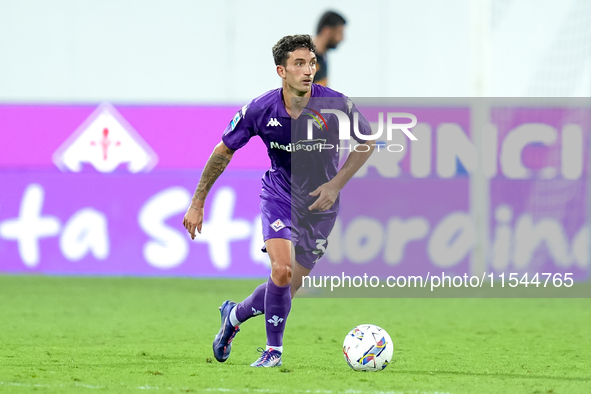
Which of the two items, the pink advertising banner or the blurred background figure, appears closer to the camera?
the blurred background figure

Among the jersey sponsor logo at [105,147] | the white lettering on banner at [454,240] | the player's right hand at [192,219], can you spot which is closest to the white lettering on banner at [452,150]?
the white lettering on banner at [454,240]

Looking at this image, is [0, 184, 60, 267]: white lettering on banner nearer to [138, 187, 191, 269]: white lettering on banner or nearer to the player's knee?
[138, 187, 191, 269]: white lettering on banner

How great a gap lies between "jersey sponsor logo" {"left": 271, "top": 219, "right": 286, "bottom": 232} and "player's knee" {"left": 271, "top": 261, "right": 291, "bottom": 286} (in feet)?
0.73

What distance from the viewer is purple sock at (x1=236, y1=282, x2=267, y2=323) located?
5.71 metres

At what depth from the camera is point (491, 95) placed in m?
13.0

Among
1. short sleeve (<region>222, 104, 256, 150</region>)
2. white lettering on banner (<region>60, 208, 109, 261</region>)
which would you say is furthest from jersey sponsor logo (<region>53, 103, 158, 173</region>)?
short sleeve (<region>222, 104, 256, 150</region>)

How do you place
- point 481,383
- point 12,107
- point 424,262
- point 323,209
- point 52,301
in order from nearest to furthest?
point 481,383 → point 323,209 → point 52,301 → point 424,262 → point 12,107

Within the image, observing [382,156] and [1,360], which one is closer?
[1,360]

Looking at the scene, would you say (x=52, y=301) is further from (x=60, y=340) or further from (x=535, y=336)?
(x=535, y=336)

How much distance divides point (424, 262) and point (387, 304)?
2104mm

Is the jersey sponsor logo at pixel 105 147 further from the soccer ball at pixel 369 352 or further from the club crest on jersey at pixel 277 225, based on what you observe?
the soccer ball at pixel 369 352

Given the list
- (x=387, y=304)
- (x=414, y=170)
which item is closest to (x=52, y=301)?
(x=387, y=304)

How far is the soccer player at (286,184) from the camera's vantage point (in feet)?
18.1

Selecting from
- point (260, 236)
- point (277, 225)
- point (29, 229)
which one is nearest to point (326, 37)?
point (260, 236)
